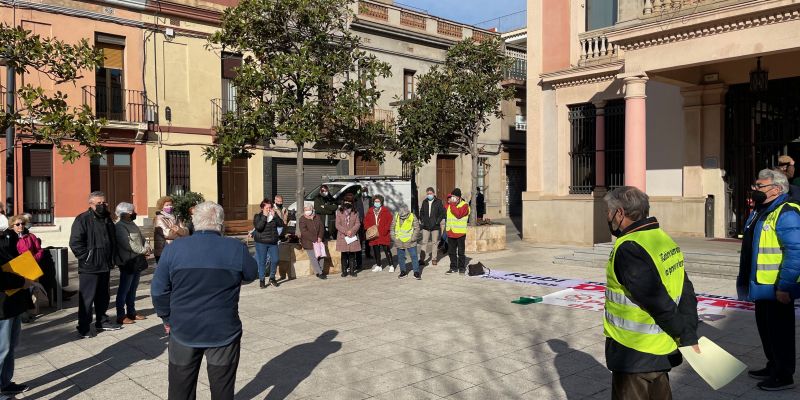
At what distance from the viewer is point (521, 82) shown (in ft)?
103

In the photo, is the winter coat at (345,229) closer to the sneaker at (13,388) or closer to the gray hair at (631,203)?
the sneaker at (13,388)

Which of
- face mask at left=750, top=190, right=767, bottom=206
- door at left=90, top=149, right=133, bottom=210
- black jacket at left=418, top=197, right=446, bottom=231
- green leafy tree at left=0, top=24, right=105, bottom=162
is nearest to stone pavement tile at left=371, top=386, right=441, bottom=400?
face mask at left=750, top=190, right=767, bottom=206

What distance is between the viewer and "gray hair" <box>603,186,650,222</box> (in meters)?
3.49

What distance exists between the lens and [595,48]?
56.0 feet

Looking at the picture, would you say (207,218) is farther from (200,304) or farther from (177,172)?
(177,172)

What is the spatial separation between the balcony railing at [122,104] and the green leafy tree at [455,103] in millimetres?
8712

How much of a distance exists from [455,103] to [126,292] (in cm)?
1106

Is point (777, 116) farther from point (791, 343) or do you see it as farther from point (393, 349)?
point (393, 349)

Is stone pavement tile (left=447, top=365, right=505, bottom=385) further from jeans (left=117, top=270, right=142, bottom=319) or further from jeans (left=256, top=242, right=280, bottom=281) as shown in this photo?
jeans (left=256, top=242, right=280, bottom=281)

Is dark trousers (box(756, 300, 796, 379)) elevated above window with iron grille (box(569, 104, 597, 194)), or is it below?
below

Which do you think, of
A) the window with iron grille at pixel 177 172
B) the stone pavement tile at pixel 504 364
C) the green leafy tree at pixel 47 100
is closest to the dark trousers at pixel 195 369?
the stone pavement tile at pixel 504 364

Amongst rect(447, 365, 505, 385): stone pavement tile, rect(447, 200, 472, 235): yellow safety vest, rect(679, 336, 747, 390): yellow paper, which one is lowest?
rect(447, 365, 505, 385): stone pavement tile

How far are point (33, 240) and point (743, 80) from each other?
1516 cm

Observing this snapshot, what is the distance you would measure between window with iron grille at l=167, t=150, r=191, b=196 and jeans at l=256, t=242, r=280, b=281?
1090cm
